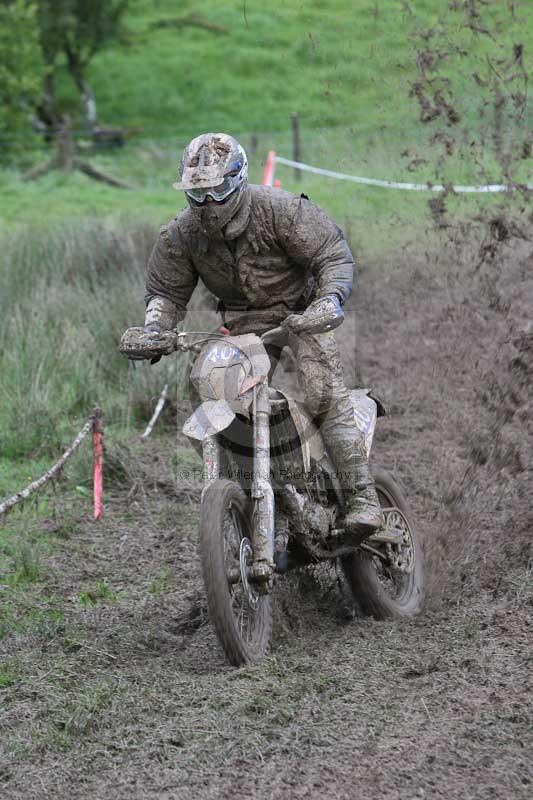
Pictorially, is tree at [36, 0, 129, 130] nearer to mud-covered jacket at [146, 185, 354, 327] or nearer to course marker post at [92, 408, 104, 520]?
course marker post at [92, 408, 104, 520]

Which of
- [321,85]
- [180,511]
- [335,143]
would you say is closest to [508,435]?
[180,511]

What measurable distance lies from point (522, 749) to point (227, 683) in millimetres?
1185

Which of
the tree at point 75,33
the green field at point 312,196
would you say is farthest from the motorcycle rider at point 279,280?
the tree at point 75,33

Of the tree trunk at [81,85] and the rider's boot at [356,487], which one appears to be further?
the tree trunk at [81,85]

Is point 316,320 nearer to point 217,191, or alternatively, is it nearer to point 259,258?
point 259,258

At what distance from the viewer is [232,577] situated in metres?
4.44

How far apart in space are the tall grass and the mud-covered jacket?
3271 mm

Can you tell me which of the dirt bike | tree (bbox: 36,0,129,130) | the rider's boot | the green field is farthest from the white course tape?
tree (bbox: 36,0,129,130)

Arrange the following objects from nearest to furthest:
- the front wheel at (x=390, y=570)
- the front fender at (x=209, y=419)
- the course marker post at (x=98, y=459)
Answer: the front fender at (x=209, y=419)
the front wheel at (x=390, y=570)
the course marker post at (x=98, y=459)

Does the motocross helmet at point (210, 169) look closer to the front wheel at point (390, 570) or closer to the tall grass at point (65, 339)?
the front wheel at point (390, 570)

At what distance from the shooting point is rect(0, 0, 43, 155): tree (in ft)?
93.5

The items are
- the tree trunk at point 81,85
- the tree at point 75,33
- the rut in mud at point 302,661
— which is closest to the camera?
the rut in mud at point 302,661

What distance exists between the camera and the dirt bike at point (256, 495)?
4.39 metres

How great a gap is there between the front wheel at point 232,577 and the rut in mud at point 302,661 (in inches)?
5.0
